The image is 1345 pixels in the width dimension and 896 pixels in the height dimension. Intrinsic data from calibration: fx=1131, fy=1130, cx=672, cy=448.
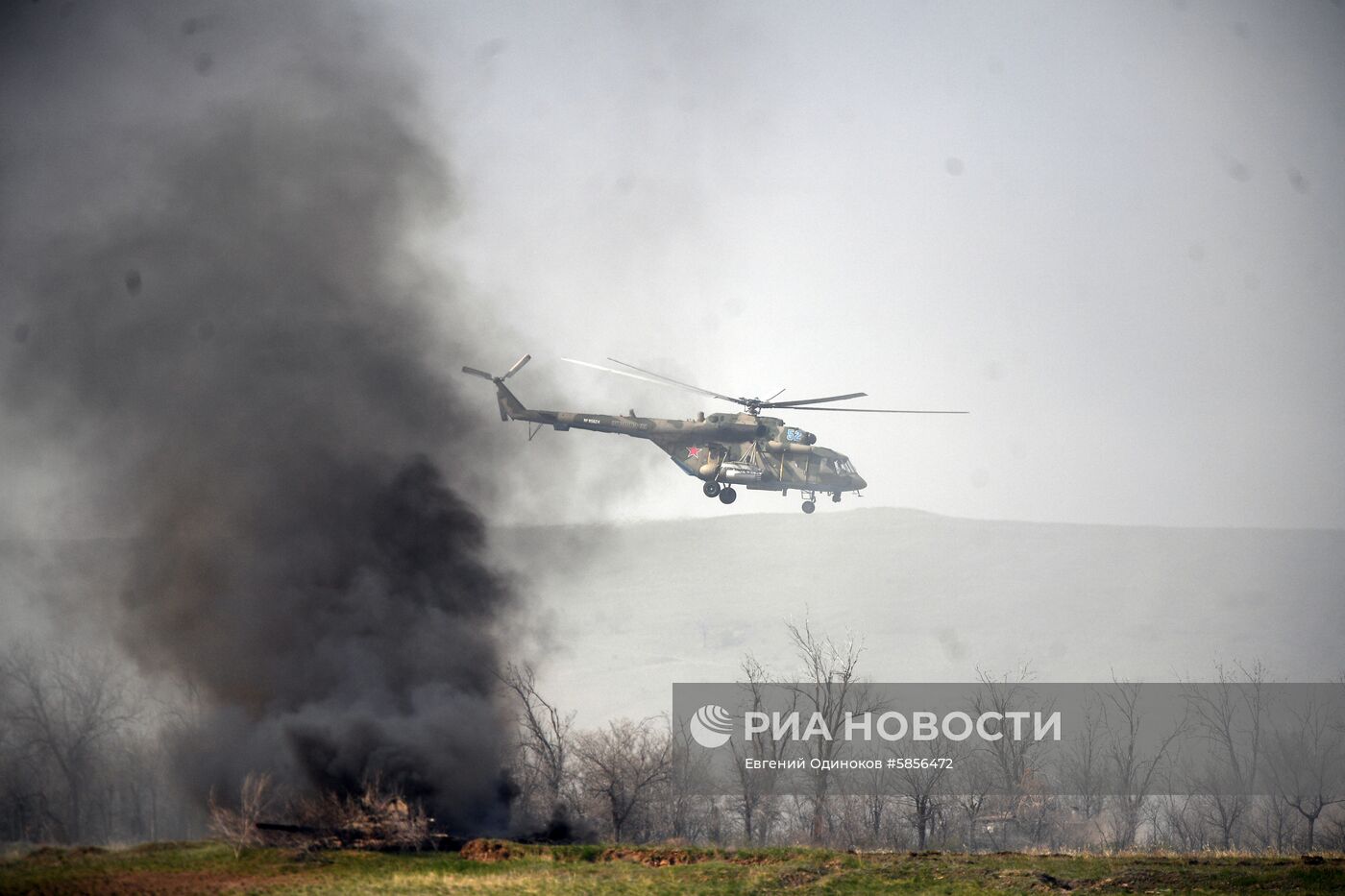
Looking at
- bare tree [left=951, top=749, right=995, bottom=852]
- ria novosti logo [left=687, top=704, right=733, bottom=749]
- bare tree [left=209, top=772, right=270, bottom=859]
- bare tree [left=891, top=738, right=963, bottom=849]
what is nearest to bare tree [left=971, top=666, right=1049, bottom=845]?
bare tree [left=951, top=749, right=995, bottom=852]

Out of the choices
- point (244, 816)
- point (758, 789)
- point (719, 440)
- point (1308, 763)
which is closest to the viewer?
point (244, 816)

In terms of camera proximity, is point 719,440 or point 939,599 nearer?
point 719,440

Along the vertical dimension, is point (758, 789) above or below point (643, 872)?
below

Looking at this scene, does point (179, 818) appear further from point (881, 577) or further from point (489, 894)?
point (881, 577)

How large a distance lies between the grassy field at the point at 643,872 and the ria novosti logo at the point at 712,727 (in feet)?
123

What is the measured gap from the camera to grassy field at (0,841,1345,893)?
118ft

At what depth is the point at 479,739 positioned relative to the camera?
4803 cm

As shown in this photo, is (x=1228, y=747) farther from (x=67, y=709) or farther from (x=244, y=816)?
(x=67, y=709)

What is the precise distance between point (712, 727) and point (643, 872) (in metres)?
44.7

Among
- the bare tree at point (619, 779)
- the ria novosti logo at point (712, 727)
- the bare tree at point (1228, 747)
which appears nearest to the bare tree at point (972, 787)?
the bare tree at point (1228, 747)

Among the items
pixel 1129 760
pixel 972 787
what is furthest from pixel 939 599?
pixel 972 787

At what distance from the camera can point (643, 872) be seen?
3872 centimetres

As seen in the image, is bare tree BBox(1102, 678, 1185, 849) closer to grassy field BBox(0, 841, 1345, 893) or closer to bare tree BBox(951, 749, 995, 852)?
bare tree BBox(951, 749, 995, 852)

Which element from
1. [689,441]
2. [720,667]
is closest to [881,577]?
[720,667]
